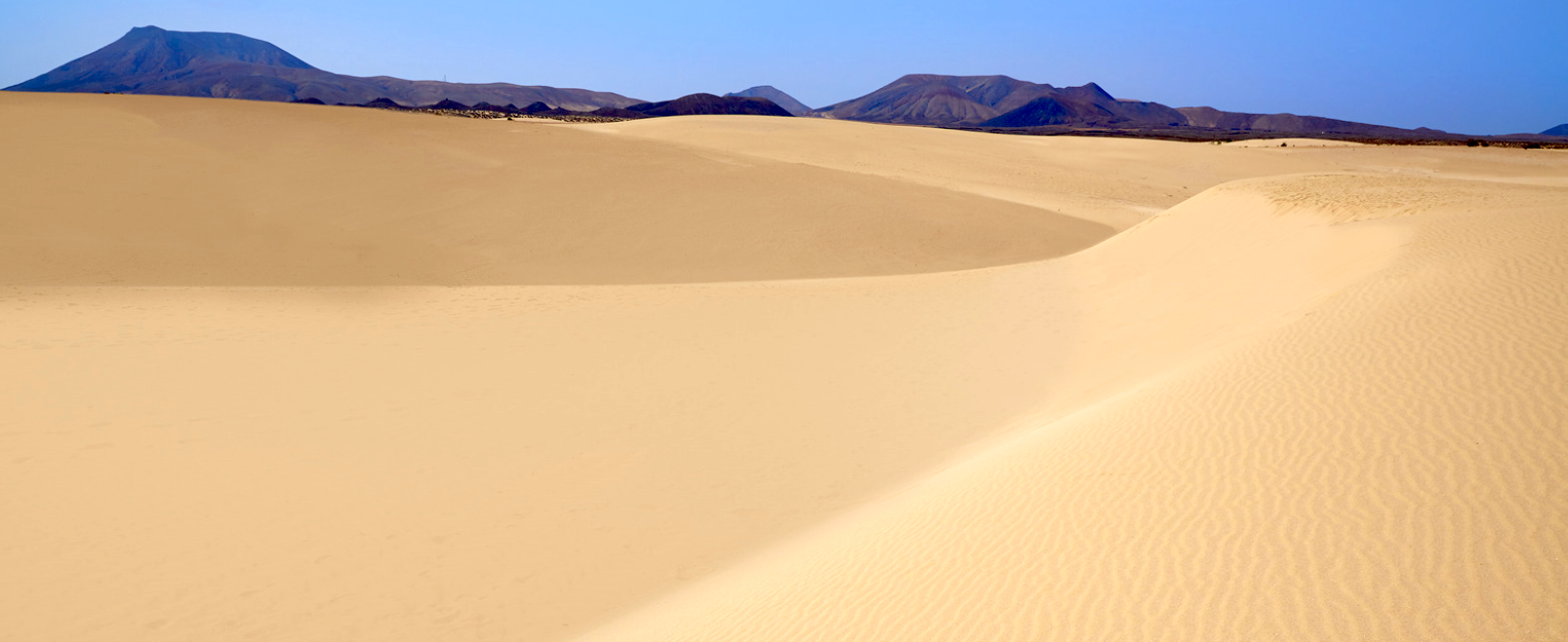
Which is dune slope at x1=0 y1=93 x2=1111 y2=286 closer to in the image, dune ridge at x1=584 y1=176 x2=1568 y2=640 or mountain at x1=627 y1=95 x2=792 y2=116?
dune ridge at x1=584 y1=176 x2=1568 y2=640

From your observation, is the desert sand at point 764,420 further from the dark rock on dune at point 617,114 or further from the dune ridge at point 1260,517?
the dark rock on dune at point 617,114

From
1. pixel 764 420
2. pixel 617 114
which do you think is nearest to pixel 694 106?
pixel 617 114

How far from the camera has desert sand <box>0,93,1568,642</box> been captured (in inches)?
155

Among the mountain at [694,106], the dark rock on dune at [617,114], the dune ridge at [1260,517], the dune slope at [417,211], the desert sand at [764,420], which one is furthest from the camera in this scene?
the mountain at [694,106]

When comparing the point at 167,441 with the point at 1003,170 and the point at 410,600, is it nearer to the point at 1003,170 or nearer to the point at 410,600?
the point at 410,600

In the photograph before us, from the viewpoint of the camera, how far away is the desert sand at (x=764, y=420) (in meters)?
3.93

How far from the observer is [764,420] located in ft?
29.2

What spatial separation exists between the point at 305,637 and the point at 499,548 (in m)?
1.37

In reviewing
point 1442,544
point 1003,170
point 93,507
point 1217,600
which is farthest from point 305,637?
point 1003,170

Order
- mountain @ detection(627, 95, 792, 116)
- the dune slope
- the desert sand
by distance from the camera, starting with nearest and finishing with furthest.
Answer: the desert sand
the dune slope
mountain @ detection(627, 95, 792, 116)

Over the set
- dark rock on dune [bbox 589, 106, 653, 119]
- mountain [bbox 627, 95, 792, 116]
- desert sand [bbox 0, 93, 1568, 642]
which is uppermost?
mountain [bbox 627, 95, 792, 116]

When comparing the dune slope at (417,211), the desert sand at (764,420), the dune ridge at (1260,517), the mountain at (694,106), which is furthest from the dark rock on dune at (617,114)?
the dune ridge at (1260,517)

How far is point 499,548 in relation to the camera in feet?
20.2

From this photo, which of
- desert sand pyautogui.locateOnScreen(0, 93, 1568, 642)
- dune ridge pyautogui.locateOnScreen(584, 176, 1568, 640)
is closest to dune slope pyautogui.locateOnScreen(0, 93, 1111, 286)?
desert sand pyautogui.locateOnScreen(0, 93, 1568, 642)
